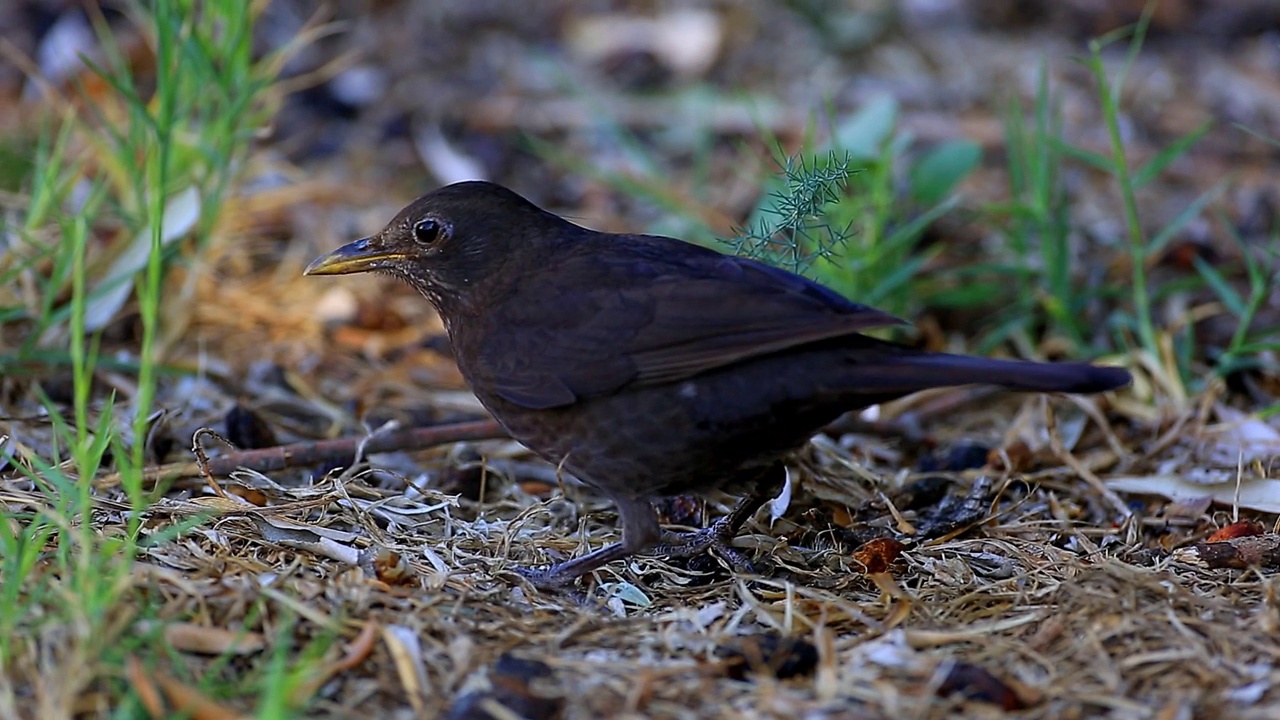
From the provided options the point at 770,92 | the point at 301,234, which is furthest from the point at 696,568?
the point at 770,92

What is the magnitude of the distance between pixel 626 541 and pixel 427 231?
1174 millimetres

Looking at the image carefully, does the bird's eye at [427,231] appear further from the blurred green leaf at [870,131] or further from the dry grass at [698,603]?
the blurred green leaf at [870,131]

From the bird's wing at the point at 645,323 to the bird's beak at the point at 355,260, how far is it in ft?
1.59

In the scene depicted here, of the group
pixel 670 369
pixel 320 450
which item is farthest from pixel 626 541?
pixel 320 450

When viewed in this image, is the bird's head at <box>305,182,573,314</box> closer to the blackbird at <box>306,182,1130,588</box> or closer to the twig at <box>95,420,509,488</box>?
the blackbird at <box>306,182,1130,588</box>

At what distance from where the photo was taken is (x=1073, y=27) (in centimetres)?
832

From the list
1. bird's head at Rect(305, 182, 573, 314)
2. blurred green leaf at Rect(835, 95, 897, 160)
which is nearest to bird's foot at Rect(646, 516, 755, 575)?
bird's head at Rect(305, 182, 573, 314)

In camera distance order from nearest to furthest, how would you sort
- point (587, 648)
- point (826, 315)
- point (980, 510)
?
1. point (587, 648)
2. point (826, 315)
3. point (980, 510)

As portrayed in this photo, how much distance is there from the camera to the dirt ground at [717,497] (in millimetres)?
3070

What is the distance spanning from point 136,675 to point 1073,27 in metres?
7.09

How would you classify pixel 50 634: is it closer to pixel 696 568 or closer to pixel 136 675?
pixel 136 675

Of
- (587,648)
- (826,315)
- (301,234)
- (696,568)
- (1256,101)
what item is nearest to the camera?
(587,648)

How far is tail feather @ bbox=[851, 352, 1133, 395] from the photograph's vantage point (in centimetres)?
331

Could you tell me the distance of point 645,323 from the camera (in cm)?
379
